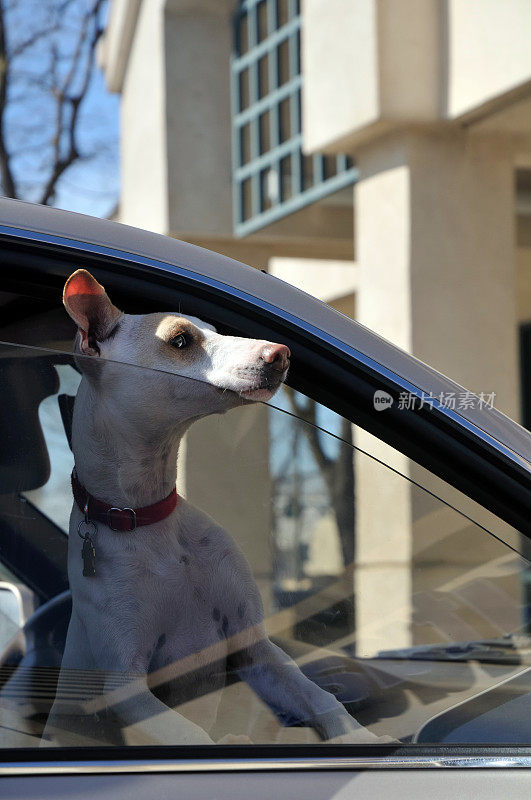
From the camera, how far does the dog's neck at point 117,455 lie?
123 cm

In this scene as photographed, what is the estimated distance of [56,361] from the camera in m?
1.19

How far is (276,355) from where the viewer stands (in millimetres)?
1210

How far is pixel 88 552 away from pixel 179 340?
0.32 meters

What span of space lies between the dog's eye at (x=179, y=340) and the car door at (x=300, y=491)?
4cm

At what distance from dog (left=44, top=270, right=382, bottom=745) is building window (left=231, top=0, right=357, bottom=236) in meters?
5.58

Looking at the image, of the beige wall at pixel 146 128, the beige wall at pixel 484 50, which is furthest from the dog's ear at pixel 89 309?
the beige wall at pixel 146 128

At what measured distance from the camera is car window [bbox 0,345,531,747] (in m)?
1.19

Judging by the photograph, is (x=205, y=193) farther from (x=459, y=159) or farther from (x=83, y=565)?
(x=83, y=565)


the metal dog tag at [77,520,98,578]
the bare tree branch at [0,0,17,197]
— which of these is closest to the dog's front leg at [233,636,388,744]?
the metal dog tag at [77,520,98,578]

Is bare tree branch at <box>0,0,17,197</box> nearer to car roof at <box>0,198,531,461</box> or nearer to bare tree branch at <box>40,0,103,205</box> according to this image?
bare tree branch at <box>40,0,103,205</box>

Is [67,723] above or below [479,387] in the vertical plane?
below

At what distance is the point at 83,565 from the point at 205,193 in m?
7.49

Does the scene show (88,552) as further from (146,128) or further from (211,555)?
(146,128)

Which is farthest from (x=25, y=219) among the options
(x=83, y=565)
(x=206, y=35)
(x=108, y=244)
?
(x=206, y=35)
